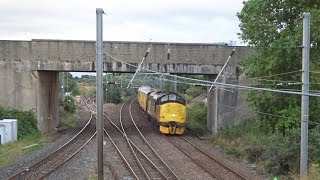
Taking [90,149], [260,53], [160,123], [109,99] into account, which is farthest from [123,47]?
[109,99]

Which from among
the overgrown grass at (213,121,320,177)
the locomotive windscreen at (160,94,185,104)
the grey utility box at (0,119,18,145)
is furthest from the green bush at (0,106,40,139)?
the overgrown grass at (213,121,320,177)

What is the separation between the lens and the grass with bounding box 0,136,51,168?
22.7m

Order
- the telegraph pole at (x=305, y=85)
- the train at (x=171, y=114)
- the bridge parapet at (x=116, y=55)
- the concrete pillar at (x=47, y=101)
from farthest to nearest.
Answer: the concrete pillar at (x=47, y=101), the train at (x=171, y=114), the bridge parapet at (x=116, y=55), the telegraph pole at (x=305, y=85)

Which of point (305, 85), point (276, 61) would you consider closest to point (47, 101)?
point (276, 61)

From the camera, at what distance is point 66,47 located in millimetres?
32875

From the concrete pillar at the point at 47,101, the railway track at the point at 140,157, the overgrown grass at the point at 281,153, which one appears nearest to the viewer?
the overgrown grass at the point at 281,153

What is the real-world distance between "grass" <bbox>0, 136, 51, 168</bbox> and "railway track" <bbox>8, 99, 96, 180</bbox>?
1.42 metres

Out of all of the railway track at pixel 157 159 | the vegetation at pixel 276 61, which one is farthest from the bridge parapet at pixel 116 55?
the vegetation at pixel 276 61

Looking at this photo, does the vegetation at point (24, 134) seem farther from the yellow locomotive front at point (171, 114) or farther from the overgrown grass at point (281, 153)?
the overgrown grass at point (281, 153)

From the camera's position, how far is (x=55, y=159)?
74.8 feet

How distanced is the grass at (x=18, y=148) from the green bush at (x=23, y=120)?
0.72 meters

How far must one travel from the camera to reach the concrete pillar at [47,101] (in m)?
33.6

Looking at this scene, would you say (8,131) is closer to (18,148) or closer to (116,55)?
(18,148)

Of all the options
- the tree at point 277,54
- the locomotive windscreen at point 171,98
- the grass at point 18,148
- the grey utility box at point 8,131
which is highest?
the tree at point 277,54
